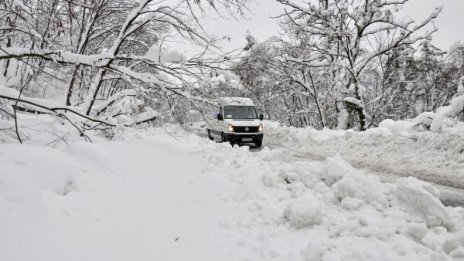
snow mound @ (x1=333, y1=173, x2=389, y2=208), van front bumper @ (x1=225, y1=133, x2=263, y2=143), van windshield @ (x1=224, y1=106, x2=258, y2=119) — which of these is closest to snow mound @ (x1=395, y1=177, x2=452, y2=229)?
snow mound @ (x1=333, y1=173, x2=389, y2=208)

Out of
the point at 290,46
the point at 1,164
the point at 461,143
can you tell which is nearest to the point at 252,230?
the point at 1,164

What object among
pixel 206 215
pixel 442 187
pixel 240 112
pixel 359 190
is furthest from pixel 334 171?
pixel 240 112

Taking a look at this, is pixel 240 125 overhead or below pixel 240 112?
below

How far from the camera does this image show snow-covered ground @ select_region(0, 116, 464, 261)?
3.24 meters

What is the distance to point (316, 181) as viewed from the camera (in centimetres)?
546

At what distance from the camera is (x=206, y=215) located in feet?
14.8

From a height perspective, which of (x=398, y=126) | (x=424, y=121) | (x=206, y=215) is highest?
(x=424, y=121)

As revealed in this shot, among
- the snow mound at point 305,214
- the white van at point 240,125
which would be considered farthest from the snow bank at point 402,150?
the snow mound at point 305,214

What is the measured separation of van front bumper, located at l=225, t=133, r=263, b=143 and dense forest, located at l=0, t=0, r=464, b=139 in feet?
7.83

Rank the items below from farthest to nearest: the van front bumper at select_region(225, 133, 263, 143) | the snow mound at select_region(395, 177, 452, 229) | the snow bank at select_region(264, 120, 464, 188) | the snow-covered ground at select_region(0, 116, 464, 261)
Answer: the van front bumper at select_region(225, 133, 263, 143)
the snow bank at select_region(264, 120, 464, 188)
the snow mound at select_region(395, 177, 452, 229)
the snow-covered ground at select_region(0, 116, 464, 261)

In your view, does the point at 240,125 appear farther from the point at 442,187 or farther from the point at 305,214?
the point at 305,214

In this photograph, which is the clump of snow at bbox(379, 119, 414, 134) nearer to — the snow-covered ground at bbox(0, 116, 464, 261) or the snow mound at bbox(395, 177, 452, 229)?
the snow-covered ground at bbox(0, 116, 464, 261)

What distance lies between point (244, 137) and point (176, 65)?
833 centimetres

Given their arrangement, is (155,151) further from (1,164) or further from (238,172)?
(1,164)
